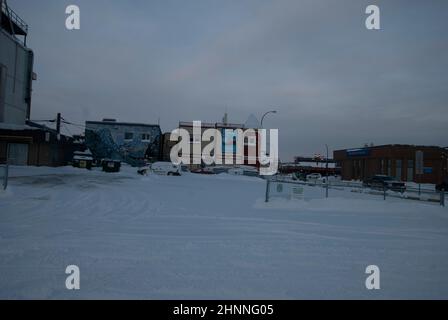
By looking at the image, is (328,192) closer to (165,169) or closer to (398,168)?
(165,169)

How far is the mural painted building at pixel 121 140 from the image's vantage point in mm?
51812

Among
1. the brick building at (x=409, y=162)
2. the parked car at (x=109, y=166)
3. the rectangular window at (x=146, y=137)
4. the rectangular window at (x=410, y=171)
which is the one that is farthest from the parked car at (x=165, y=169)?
the rectangular window at (x=410, y=171)

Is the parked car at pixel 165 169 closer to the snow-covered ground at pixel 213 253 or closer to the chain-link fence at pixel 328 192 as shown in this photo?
the chain-link fence at pixel 328 192

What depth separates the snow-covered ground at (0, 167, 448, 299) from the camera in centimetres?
377

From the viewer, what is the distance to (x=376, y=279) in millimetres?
4215

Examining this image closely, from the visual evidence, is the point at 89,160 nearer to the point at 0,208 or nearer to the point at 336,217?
the point at 0,208

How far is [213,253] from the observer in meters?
5.21

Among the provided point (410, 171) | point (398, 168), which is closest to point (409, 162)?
point (410, 171)

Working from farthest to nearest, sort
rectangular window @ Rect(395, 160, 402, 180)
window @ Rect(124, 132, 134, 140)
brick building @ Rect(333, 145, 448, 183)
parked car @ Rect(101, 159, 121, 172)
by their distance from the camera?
1. window @ Rect(124, 132, 134, 140)
2. rectangular window @ Rect(395, 160, 402, 180)
3. brick building @ Rect(333, 145, 448, 183)
4. parked car @ Rect(101, 159, 121, 172)

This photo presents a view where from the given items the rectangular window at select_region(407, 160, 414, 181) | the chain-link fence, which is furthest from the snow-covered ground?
the rectangular window at select_region(407, 160, 414, 181)

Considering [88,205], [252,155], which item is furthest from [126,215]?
[252,155]

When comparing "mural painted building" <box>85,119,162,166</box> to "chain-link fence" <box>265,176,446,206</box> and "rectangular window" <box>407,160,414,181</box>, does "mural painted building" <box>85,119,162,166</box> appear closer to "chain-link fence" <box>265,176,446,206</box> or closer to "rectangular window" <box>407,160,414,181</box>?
"chain-link fence" <box>265,176,446,206</box>

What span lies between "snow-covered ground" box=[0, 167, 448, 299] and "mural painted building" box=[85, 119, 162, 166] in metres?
44.6

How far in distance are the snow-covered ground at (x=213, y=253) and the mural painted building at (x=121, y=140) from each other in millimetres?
44613
